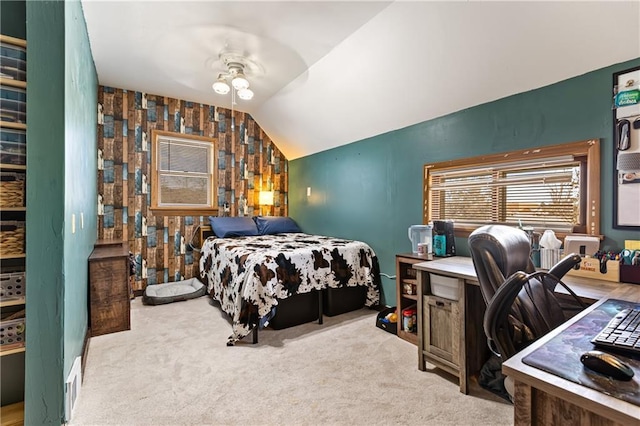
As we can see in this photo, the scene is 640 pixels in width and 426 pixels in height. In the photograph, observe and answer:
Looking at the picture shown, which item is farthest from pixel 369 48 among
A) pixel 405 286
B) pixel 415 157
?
pixel 405 286

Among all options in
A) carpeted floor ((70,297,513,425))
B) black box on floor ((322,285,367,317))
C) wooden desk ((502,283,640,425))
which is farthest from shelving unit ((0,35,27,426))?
black box on floor ((322,285,367,317))

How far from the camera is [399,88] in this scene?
9.84ft

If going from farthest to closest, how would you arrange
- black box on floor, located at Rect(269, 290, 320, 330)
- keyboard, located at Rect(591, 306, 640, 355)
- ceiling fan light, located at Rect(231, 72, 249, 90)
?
ceiling fan light, located at Rect(231, 72, 249, 90) → black box on floor, located at Rect(269, 290, 320, 330) → keyboard, located at Rect(591, 306, 640, 355)

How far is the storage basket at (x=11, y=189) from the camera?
5.32 feet

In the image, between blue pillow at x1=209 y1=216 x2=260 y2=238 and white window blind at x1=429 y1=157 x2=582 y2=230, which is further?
blue pillow at x1=209 y1=216 x2=260 y2=238

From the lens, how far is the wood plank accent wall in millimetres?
4012

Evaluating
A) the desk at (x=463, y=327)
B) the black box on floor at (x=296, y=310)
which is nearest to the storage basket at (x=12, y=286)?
the black box on floor at (x=296, y=310)

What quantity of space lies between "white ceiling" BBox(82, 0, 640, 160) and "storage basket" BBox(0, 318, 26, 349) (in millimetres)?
2404

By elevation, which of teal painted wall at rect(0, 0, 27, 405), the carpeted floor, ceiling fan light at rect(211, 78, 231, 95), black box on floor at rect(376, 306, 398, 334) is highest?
ceiling fan light at rect(211, 78, 231, 95)

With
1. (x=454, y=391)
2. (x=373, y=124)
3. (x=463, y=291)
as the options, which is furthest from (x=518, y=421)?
(x=373, y=124)

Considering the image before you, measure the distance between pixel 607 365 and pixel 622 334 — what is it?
12.1 inches

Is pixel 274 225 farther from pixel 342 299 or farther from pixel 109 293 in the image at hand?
pixel 109 293

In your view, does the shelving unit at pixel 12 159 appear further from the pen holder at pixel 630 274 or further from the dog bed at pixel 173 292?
the pen holder at pixel 630 274

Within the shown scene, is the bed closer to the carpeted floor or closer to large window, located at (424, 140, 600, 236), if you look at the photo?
the carpeted floor
